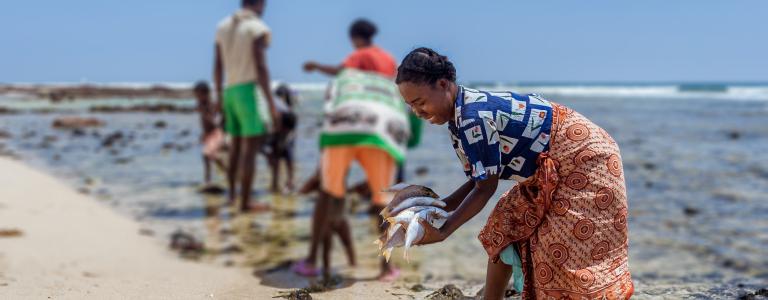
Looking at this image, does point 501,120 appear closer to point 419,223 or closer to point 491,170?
point 491,170

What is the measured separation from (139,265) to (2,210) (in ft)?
7.39

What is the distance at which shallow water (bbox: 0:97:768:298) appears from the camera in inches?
220

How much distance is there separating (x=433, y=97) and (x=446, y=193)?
21.6ft

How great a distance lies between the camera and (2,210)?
22.9 feet

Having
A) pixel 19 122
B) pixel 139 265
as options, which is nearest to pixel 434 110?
pixel 139 265

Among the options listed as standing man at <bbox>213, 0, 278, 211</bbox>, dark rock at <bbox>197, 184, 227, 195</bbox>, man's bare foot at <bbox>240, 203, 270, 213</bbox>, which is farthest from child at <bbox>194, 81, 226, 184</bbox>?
standing man at <bbox>213, 0, 278, 211</bbox>

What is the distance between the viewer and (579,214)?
2588 millimetres

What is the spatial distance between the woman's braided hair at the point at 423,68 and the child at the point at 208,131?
7593 mm

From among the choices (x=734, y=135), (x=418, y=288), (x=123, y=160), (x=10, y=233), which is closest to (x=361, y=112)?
(x=418, y=288)

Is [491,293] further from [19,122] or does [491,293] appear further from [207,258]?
[19,122]

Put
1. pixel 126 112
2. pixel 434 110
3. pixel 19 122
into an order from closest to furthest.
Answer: pixel 434 110, pixel 19 122, pixel 126 112

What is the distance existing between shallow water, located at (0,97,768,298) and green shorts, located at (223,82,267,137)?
3.31 feet

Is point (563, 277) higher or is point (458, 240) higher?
point (563, 277)

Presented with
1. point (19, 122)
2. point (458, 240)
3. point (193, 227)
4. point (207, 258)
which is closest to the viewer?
point (207, 258)
